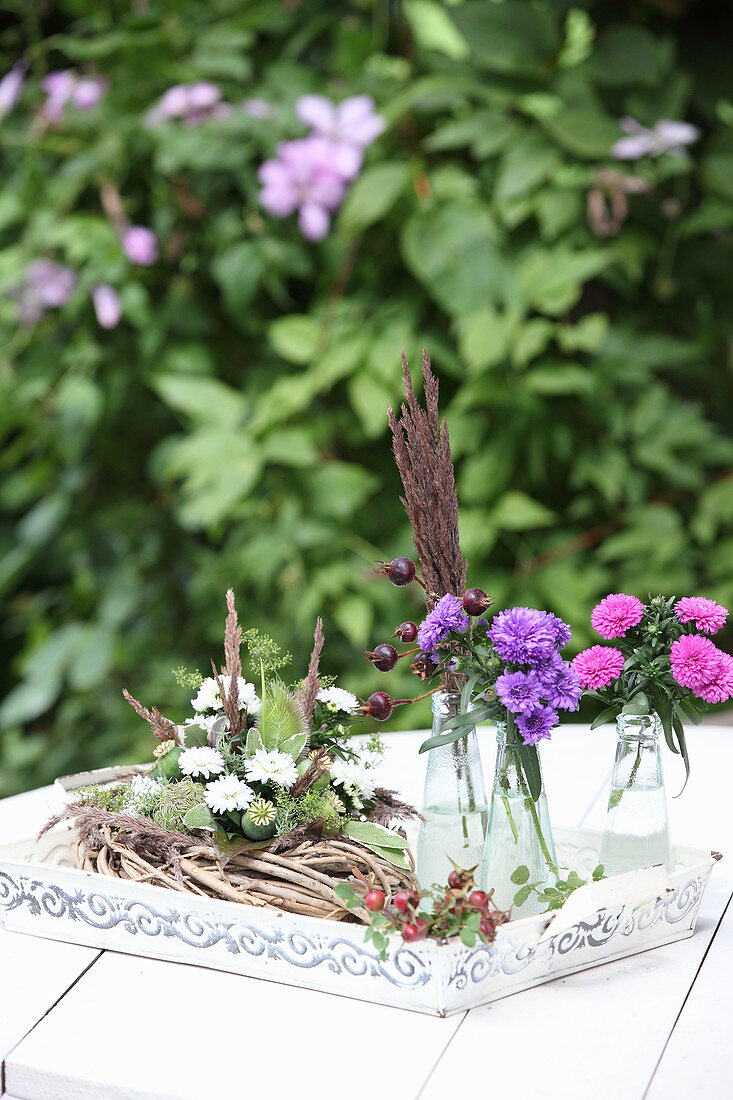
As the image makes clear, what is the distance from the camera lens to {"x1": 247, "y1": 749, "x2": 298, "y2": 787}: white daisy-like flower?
0.74 metres

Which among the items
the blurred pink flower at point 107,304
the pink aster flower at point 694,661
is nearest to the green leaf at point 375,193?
the blurred pink flower at point 107,304

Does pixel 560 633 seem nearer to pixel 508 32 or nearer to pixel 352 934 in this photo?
pixel 352 934

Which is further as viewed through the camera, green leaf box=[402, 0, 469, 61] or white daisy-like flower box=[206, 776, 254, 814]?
green leaf box=[402, 0, 469, 61]

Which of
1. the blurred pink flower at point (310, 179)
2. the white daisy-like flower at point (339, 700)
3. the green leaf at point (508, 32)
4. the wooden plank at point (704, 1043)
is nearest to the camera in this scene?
the wooden plank at point (704, 1043)

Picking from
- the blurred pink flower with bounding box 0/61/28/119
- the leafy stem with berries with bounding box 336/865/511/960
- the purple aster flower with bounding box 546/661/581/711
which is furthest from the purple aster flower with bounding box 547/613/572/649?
the blurred pink flower with bounding box 0/61/28/119

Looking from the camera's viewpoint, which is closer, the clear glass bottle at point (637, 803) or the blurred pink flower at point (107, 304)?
the clear glass bottle at point (637, 803)

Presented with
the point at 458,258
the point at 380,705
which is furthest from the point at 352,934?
the point at 458,258

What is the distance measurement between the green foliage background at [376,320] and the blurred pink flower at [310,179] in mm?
47

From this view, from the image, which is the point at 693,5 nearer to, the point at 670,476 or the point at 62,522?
the point at 670,476

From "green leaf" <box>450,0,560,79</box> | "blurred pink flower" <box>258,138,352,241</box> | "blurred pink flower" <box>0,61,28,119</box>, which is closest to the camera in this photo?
"green leaf" <box>450,0,560,79</box>

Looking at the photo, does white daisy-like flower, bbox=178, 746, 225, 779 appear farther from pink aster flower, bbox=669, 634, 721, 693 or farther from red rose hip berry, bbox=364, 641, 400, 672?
pink aster flower, bbox=669, 634, 721, 693

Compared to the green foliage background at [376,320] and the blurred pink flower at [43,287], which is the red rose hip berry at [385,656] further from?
the blurred pink flower at [43,287]

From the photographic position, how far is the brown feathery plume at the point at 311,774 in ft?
2.48

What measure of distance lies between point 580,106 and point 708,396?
521 millimetres
